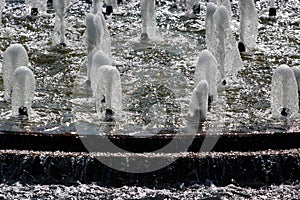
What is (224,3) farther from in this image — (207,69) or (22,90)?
(22,90)

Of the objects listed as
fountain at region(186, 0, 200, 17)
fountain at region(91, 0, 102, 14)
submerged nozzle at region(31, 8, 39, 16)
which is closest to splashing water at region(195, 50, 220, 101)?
fountain at region(186, 0, 200, 17)

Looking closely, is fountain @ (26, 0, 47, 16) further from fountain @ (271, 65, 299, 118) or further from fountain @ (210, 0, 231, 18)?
fountain @ (271, 65, 299, 118)

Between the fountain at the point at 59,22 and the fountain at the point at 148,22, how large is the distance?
1454 millimetres

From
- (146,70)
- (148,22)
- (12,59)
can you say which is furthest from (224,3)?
(12,59)

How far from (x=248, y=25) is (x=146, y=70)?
10.3 ft

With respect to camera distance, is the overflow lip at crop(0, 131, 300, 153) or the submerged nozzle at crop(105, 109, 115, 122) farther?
the submerged nozzle at crop(105, 109, 115, 122)

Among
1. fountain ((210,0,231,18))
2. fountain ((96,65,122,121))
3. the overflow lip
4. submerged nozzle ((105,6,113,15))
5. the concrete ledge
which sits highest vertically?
fountain ((210,0,231,18))

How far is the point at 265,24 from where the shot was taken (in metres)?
19.8

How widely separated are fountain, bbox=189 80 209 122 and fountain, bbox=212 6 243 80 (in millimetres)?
2164

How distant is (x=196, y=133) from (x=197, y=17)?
25.0 ft

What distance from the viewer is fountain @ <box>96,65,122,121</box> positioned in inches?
562

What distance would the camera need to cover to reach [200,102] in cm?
1393

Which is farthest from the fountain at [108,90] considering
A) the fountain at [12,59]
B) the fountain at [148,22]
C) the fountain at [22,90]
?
the fountain at [148,22]

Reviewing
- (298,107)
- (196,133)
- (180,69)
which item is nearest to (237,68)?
(180,69)
